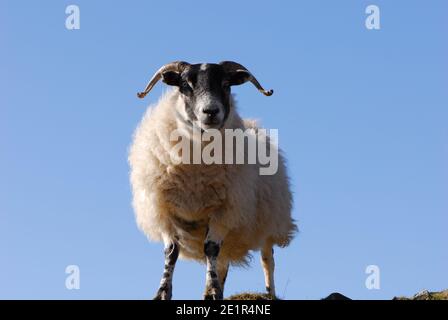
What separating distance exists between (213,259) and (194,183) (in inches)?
46.9

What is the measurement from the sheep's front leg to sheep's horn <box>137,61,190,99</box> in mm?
2638

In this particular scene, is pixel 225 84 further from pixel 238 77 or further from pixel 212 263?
pixel 212 263

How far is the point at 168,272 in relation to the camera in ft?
44.1

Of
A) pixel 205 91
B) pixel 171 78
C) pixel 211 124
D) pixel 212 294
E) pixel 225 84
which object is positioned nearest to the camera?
pixel 212 294

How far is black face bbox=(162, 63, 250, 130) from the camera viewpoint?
13570mm

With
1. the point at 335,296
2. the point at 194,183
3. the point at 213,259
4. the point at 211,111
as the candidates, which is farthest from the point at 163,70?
the point at 335,296

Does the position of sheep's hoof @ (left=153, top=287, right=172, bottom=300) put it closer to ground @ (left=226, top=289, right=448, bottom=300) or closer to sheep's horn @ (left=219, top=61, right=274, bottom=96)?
ground @ (left=226, top=289, right=448, bottom=300)

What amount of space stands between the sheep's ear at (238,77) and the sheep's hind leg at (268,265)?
12.8ft

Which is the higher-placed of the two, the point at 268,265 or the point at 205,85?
the point at 205,85

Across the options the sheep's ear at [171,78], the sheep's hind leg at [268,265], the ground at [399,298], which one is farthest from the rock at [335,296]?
the sheep's ear at [171,78]

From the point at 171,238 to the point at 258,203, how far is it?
185 cm

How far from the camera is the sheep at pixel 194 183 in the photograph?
13.7m

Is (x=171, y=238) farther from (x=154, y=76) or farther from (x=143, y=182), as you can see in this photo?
(x=154, y=76)
